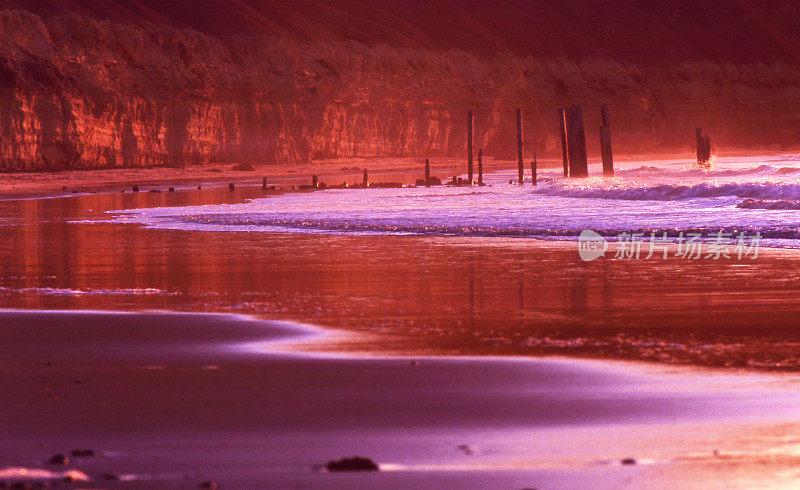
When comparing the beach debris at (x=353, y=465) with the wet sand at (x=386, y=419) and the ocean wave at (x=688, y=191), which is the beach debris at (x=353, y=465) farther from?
the ocean wave at (x=688, y=191)

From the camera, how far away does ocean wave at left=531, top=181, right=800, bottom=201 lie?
3130cm

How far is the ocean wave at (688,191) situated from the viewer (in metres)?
31.3

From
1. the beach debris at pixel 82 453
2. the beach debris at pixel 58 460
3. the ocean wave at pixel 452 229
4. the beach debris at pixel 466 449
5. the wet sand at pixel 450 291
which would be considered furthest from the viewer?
the ocean wave at pixel 452 229

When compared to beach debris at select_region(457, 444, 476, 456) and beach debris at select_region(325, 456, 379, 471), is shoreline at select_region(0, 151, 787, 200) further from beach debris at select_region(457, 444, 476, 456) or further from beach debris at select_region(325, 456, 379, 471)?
beach debris at select_region(325, 456, 379, 471)

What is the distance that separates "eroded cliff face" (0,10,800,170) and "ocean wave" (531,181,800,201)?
43.2 meters

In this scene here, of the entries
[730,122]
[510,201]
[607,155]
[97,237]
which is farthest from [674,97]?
[97,237]

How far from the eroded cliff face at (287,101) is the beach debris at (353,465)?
69.3 metres

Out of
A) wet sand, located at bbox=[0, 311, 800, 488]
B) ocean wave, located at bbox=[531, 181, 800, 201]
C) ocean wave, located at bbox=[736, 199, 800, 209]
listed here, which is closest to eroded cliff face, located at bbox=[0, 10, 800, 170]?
ocean wave, located at bbox=[531, 181, 800, 201]

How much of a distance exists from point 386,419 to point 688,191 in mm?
29045

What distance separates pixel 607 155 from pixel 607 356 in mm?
42315

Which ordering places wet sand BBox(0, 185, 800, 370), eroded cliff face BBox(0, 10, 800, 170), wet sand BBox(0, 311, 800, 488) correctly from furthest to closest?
eroded cliff face BBox(0, 10, 800, 170)
wet sand BBox(0, 185, 800, 370)
wet sand BBox(0, 311, 800, 488)

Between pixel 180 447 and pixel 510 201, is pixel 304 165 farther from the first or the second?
pixel 180 447

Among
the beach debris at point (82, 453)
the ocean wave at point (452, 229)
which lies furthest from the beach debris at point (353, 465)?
the ocean wave at point (452, 229)

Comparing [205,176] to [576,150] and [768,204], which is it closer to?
[576,150]
